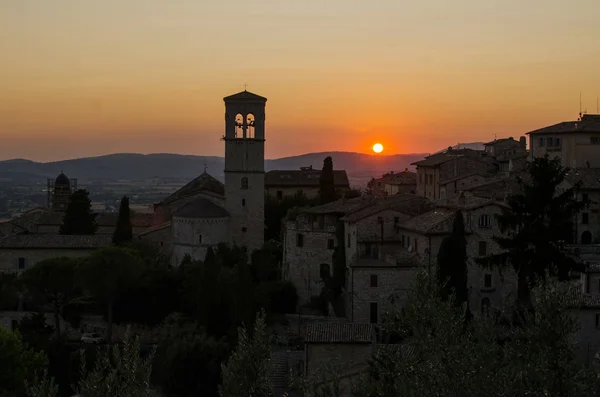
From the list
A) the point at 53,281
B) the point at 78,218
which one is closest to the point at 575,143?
the point at 78,218

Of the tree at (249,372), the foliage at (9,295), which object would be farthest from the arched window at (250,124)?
the tree at (249,372)

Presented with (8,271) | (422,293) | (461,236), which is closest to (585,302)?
(461,236)

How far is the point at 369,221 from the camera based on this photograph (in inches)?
1610

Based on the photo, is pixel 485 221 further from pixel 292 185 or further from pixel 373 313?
pixel 292 185

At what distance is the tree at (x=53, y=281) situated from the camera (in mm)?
42000

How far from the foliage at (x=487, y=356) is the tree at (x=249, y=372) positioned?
2.46m

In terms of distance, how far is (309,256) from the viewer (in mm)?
43844

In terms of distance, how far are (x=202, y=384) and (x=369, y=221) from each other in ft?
36.8

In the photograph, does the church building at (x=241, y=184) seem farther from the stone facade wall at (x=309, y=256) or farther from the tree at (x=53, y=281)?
the tree at (x=53, y=281)

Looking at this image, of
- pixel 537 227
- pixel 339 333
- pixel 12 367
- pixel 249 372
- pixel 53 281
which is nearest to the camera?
pixel 249 372

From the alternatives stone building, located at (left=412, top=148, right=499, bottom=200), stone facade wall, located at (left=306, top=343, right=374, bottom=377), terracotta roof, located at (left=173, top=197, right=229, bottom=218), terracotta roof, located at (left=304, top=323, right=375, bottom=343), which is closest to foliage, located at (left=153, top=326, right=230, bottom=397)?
terracotta roof, located at (left=304, top=323, right=375, bottom=343)

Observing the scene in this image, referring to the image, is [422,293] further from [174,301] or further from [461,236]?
[174,301]

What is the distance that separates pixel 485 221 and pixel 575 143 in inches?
803

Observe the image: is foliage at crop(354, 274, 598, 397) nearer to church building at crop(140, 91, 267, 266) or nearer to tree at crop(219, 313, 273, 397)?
tree at crop(219, 313, 273, 397)
